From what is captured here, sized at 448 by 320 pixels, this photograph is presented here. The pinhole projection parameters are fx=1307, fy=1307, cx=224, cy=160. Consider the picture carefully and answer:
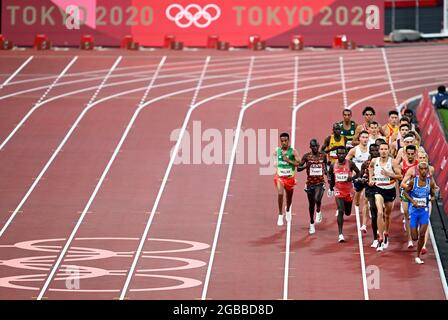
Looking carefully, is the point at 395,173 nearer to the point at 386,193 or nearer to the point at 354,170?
the point at 386,193

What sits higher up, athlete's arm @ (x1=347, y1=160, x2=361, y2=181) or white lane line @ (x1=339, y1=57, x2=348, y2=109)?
white lane line @ (x1=339, y1=57, x2=348, y2=109)

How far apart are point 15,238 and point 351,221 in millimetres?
5911

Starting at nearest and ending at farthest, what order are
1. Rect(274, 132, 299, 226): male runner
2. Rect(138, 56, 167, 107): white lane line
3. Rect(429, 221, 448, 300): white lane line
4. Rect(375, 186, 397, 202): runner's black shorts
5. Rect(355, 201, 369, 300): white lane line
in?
Rect(355, 201, 369, 300): white lane line < Rect(429, 221, 448, 300): white lane line < Rect(375, 186, 397, 202): runner's black shorts < Rect(274, 132, 299, 226): male runner < Rect(138, 56, 167, 107): white lane line

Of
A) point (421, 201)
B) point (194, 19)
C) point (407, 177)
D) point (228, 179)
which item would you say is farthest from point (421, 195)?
point (194, 19)

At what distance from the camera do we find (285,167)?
22656 mm

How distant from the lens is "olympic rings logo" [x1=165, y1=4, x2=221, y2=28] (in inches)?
1499

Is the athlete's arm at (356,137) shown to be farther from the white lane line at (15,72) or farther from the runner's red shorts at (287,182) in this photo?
the white lane line at (15,72)

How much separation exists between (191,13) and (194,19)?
195 mm

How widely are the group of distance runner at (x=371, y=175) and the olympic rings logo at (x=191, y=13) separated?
14.8 m

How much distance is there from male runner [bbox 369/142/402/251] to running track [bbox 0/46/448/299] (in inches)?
29.9

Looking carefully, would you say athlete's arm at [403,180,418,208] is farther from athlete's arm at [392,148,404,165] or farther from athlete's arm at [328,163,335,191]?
athlete's arm at [328,163,335,191]

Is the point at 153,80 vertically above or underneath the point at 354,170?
above

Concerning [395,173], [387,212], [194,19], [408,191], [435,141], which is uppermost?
[194,19]

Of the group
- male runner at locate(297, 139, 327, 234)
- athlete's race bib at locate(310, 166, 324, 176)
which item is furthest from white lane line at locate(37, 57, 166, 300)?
athlete's race bib at locate(310, 166, 324, 176)
